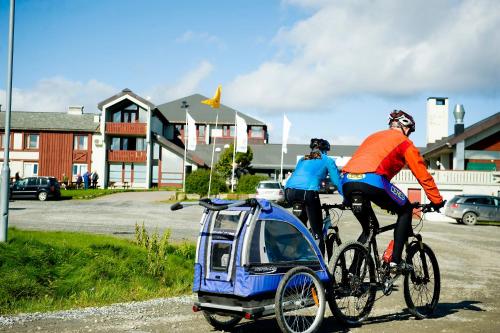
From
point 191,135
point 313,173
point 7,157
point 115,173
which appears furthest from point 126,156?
point 313,173

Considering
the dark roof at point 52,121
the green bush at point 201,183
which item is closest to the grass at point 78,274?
the green bush at point 201,183

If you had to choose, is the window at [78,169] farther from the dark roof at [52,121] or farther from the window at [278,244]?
the window at [278,244]

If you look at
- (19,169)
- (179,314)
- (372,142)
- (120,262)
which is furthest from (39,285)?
(19,169)

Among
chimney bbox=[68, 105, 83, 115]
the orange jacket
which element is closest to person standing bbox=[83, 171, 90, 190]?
chimney bbox=[68, 105, 83, 115]

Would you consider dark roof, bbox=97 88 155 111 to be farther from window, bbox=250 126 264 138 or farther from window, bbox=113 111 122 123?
window, bbox=250 126 264 138

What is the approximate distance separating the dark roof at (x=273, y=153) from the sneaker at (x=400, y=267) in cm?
5930

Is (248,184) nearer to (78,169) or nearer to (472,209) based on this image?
(472,209)

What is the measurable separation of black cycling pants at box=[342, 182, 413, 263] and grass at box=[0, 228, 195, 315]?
10.6ft

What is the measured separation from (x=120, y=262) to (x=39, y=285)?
57.0 inches

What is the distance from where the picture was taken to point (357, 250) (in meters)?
5.88

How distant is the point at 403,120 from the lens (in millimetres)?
6285

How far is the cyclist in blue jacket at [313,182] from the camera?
714 centimetres

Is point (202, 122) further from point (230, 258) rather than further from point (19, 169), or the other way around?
point (230, 258)

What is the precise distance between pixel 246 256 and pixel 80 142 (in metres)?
55.0
